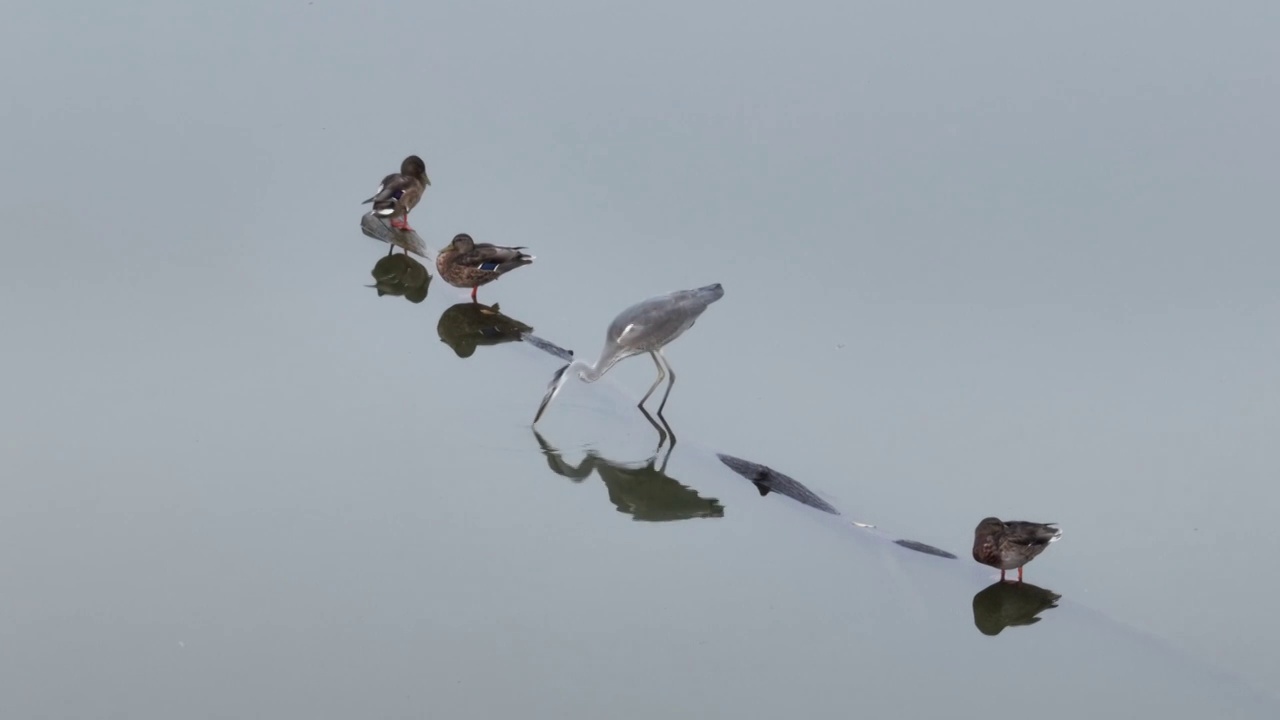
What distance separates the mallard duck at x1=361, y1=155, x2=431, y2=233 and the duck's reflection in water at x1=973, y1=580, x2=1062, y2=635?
340cm

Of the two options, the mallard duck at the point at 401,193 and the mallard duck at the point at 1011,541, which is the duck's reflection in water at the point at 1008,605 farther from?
the mallard duck at the point at 401,193

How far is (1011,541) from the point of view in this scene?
177 inches

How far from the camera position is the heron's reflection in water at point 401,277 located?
659 centimetres

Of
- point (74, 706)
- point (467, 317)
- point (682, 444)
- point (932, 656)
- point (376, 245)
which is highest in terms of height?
point (376, 245)

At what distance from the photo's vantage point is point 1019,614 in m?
4.49

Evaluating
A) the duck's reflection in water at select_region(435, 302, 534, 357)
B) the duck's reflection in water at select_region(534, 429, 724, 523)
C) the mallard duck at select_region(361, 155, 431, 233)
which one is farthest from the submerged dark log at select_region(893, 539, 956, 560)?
the mallard duck at select_region(361, 155, 431, 233)

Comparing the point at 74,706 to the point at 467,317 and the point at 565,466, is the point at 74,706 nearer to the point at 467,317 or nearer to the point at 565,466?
the point at 565,466

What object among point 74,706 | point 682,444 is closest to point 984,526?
point 682,444

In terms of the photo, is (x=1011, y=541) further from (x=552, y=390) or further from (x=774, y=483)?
(x=552, y=390)

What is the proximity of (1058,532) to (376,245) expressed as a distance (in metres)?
3.54

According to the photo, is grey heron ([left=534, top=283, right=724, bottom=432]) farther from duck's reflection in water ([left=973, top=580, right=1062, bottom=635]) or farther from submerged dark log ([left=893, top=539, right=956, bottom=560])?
duck's reflection in water ([left=973, top=580, right=1062, bottom=635])

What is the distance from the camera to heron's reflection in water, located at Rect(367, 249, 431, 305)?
6.59 metres

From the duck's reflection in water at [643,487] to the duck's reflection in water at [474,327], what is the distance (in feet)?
2.79

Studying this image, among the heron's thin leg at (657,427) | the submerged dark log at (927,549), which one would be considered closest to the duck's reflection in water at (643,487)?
the heron's thin leg at (657,427)
